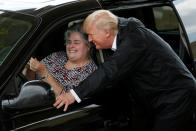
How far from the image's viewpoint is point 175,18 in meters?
3.70

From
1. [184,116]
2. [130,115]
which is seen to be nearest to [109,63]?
[130,115]

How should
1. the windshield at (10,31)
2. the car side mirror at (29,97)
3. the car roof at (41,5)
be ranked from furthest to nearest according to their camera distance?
1. the car roof at (41,5)
2. the windshield at (10,31)
3. the car side mirror at (29,97)

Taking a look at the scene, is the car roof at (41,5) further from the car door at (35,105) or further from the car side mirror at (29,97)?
the car side mirror at (29,97)

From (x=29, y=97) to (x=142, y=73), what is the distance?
0.78m

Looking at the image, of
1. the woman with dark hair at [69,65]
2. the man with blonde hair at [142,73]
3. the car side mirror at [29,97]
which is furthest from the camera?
the woman with dark hair at [69,65]

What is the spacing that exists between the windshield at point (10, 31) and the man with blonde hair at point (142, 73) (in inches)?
17.4

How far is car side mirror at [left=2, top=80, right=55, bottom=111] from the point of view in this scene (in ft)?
8.98

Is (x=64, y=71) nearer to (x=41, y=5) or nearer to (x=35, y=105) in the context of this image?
(x=41, y=5)

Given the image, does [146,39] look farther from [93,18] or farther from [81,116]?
[81,116]

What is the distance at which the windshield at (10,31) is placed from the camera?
3.06m

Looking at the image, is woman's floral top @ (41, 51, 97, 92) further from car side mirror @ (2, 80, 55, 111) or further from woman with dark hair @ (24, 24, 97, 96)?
car side mirror @ (2, 80, 55, 111)

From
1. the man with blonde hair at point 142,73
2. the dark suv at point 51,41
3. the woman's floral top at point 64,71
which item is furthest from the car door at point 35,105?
the woman's floral top at point 64,71

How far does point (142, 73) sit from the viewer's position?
3.04 metres

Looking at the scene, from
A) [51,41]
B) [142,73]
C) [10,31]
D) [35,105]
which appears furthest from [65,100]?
[51,41]
